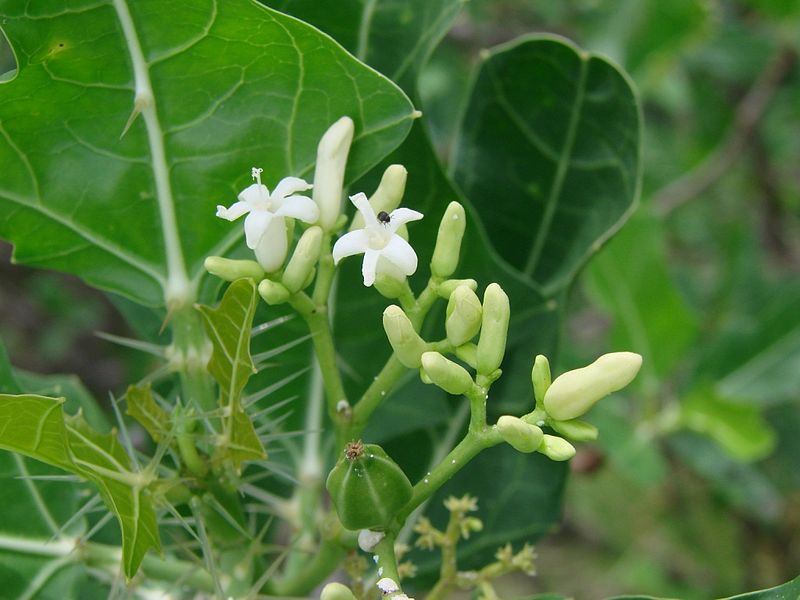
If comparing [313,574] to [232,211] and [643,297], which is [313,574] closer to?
[232,211]

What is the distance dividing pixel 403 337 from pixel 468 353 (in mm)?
95

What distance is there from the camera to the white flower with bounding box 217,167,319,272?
1.26m

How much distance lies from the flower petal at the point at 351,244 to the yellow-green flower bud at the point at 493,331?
0.18 metres

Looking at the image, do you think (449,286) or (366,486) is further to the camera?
(449,286)

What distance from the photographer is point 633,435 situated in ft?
10.2

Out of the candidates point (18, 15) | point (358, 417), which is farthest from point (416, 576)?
point (18, 15)

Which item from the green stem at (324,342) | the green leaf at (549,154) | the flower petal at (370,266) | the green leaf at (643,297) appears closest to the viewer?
the flower petal at (370,266)

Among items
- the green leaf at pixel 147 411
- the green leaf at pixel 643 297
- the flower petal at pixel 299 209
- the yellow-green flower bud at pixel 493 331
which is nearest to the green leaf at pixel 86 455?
the green leaf at pixel 147 411

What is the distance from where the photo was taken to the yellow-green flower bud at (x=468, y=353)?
121 cm

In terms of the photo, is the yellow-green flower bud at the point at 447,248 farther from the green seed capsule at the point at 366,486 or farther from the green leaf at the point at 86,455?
the green leaf at the point at 86,455

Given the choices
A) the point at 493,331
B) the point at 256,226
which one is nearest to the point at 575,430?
the point at 493,331

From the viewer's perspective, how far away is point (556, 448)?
1.15 meters

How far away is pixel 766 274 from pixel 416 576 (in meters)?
2.78

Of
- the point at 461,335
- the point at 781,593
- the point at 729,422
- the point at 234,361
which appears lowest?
the point at 729,422
